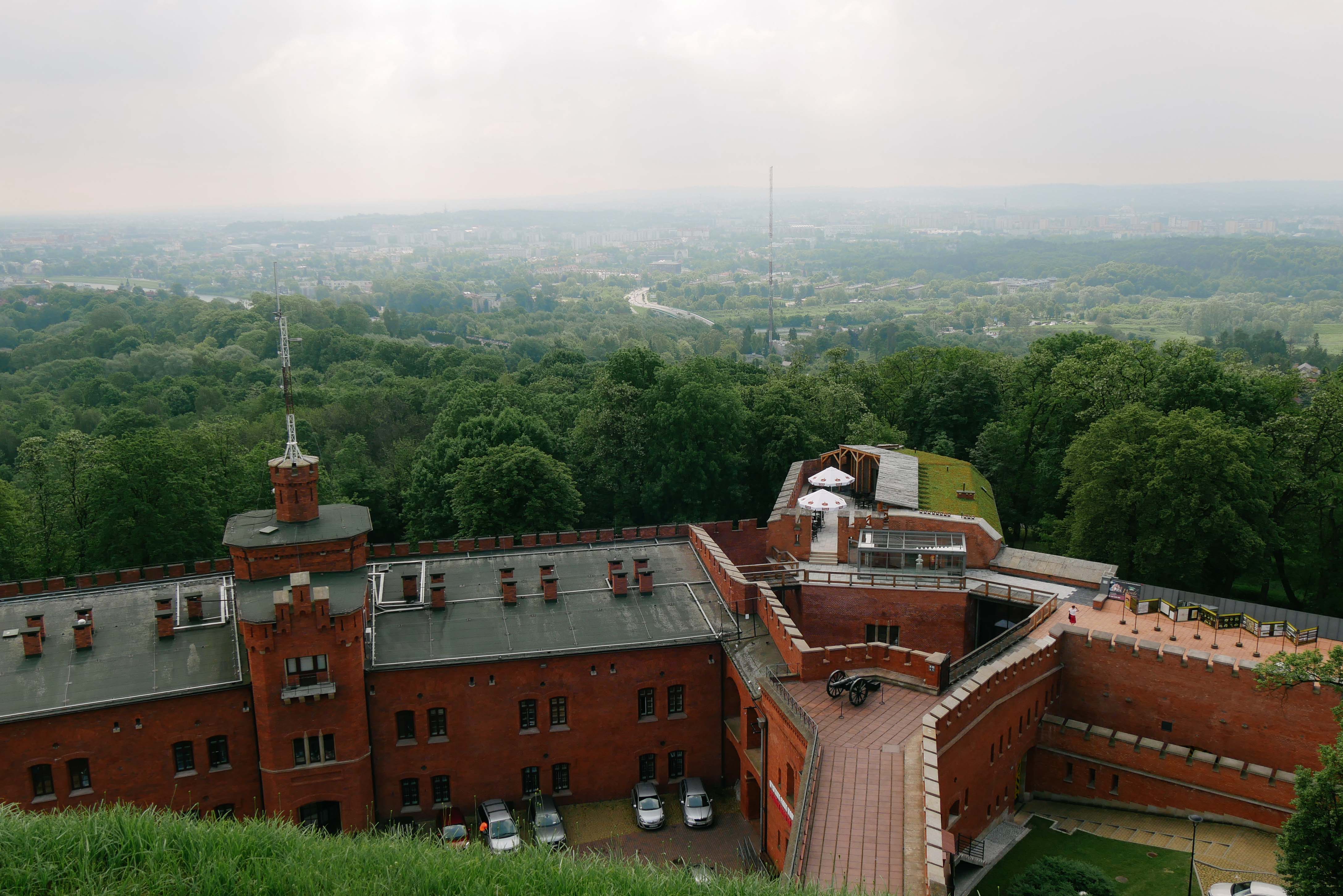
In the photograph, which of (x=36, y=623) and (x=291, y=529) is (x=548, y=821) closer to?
(x=291, y=529)

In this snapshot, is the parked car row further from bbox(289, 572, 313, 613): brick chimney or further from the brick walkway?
bbox(289, 572, 313, 613): brick chimney

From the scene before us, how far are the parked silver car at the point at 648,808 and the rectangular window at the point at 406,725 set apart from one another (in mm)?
8505

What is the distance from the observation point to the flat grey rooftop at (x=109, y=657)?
30656mm

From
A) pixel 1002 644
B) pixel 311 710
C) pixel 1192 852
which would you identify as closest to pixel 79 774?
pixel 311 710

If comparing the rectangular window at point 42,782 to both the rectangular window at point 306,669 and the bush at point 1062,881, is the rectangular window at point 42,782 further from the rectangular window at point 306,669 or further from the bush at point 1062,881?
the bush at point 1062,881

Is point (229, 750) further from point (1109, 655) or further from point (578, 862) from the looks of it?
point (1109, 655)

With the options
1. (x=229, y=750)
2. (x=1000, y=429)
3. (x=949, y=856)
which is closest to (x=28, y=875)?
(x=229, y=750)

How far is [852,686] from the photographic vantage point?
31125 millimetres

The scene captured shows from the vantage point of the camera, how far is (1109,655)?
35719 millimetres

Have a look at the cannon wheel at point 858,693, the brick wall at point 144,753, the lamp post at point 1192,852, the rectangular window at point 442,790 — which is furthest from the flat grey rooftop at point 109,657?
the lamp post at point 1192,852

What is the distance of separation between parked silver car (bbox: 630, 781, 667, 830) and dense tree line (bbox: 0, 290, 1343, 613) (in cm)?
1903

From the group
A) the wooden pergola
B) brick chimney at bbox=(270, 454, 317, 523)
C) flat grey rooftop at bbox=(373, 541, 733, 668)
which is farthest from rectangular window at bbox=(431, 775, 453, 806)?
the wooden pergola

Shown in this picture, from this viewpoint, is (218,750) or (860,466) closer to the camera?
(218,750)

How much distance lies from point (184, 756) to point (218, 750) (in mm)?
1041
